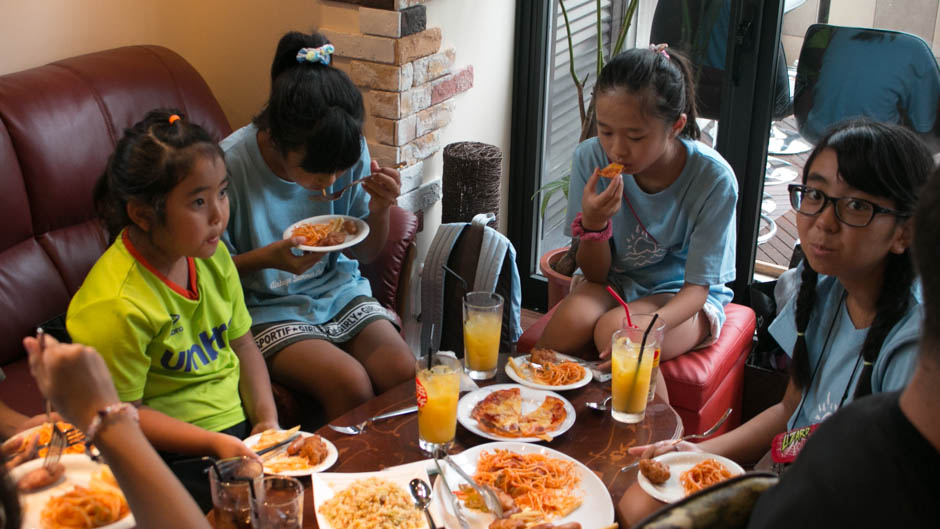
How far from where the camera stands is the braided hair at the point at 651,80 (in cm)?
233

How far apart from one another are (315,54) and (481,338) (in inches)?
36.0

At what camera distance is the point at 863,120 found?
177 centimetres

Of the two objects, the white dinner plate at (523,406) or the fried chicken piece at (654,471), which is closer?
the fried chicken piece at (654,471)

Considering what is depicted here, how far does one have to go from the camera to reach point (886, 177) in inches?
65.7

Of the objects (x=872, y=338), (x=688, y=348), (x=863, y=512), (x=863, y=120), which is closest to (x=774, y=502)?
(x=863, y=512)

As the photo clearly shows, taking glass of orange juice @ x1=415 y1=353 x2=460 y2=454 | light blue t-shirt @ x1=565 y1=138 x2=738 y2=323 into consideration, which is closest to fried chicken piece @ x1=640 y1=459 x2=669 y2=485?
glass of orange juice @ x1=415 y1=353 x2=460 y2=454

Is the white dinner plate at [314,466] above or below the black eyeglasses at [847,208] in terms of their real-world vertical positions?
below

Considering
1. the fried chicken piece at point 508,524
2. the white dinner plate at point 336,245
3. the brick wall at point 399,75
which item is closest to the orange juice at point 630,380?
the fried chicken piece at point 508,524

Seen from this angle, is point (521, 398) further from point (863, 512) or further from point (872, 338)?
point (863, 512)

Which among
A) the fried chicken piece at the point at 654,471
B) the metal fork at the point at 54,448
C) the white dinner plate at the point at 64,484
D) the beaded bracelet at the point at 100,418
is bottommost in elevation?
the white dinner plate at the point at 64,484

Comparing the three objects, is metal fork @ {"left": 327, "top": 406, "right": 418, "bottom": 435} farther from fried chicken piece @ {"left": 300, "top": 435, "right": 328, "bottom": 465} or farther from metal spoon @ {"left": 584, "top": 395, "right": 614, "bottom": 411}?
metal spoon @ {"left": 584, "top": 395, "right": 614, "bottom": 411}

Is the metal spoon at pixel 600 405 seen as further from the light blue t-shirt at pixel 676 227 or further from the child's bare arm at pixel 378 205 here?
the child's bare arm at pixel 378 205

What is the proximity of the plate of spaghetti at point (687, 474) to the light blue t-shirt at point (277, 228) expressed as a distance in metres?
1.23

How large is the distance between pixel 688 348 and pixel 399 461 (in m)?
1.27
